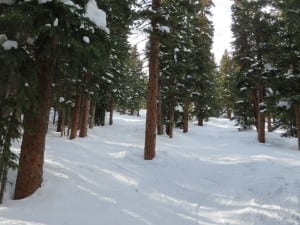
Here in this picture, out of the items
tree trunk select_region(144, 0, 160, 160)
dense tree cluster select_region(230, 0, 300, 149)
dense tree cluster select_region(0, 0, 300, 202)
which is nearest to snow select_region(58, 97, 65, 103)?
dense tree cluster select_region(0, 0, 300, 202)

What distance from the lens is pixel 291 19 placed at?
13.8m

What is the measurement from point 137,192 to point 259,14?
18309mm

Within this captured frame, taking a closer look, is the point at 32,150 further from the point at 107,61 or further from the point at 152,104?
the point at 152,104

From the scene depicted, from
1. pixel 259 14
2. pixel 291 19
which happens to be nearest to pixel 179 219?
pixel 291 19

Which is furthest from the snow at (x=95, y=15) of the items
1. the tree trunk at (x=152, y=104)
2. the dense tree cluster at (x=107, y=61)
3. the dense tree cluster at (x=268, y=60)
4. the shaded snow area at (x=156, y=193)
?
the dense tree cluster at (x=268, y=60)

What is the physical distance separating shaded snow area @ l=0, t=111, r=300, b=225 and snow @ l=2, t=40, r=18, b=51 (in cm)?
356

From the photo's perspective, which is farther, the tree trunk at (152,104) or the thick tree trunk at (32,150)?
the tree trunk at (152,104)

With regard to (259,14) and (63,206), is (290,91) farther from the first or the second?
(63,206)

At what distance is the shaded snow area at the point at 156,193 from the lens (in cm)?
726

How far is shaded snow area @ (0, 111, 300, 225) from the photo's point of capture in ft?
23.8

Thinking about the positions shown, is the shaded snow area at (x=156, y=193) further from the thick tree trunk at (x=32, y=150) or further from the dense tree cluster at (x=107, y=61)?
the dense tree cluster at (x=107, y=61)

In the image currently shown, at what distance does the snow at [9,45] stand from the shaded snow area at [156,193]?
356 centimetres

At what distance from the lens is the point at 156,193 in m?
9.47

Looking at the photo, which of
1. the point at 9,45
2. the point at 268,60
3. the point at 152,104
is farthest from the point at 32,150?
the point at 268,60
